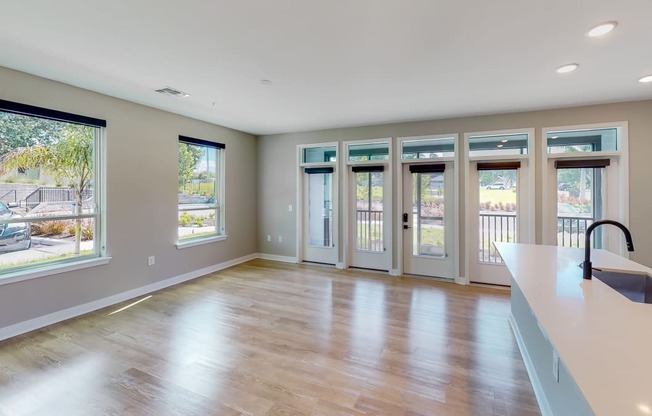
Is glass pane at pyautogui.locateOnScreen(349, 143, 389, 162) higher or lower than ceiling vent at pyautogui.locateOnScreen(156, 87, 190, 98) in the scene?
lower

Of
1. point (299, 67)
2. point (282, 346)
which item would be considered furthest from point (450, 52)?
point (282, 346)

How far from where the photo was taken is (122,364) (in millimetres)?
2420

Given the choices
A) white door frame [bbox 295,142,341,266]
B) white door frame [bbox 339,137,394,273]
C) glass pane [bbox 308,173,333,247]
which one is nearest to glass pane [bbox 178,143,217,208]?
white door frame [bbox 295,142,341,266]

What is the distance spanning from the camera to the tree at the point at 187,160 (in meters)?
4.68

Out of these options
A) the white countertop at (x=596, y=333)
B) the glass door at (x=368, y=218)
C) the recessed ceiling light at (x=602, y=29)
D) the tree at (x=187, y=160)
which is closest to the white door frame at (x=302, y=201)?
the glass door at (x=368, y=218)

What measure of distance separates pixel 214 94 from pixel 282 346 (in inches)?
115

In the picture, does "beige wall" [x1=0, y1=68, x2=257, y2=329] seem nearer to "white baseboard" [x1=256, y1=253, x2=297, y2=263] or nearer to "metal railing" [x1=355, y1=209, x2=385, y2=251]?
"white baseboard" [x1=256, y1=253, x2=297, y2=263]

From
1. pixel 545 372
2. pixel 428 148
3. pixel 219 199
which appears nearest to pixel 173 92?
pixel 219 199

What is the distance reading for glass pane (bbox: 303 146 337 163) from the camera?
554 cm

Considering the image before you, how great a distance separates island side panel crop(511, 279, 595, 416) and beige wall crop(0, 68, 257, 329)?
4.28 m

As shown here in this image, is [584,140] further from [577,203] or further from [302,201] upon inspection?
[302,201]

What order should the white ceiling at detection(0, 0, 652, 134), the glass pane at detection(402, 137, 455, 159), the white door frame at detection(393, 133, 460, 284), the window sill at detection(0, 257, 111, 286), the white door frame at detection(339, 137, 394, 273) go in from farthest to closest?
1. the white door frame at detection(339, 137, 394, 273)
2. the glass pane at detection(402, 137, 455, 159)
3. the white door frame at detection(393, 133, 460, 284)
4. the window sill at detection(0, 257, 111, 286)
5. the white ceiling at detection(0, 0, 652, 134)

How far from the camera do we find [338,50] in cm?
250

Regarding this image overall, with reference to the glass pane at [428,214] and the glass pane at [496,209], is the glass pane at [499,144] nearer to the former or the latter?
the glass pane at [496,209]
